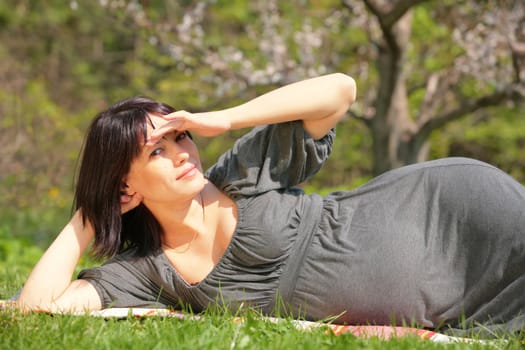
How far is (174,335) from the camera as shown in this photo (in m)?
2.01

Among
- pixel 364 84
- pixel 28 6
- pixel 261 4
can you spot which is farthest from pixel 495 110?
pixel 28 6

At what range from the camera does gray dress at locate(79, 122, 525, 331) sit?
229 cm

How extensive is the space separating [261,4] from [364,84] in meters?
1.83

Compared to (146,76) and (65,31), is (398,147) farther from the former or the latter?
(65,31)

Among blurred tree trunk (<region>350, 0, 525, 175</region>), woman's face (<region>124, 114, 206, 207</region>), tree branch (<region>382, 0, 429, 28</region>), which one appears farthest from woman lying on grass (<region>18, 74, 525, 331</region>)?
blurred tree trunk (<region>350, 0, 525, 175</region>)

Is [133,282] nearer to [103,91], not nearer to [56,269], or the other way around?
[56,269]

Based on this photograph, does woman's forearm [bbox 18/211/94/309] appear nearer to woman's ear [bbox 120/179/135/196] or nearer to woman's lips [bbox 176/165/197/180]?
woman's ear [bbox 120/179/135/196]

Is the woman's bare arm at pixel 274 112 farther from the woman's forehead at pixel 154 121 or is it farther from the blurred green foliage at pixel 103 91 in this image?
the blurred green foliage at pixel 103 91

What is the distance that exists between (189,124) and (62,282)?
2.44 ft

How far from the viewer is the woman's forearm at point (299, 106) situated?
240 centimetres

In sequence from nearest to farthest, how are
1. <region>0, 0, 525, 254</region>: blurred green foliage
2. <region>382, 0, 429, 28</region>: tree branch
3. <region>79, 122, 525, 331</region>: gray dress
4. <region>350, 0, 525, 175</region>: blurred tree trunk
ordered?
1. <region>79, 122, 525, 331</region>: gray dress
2. <region>382, 0, 429, 28</region>: tree branch
3. <region>350, 0, 525, 175</region>: blurred tree trunk
4. <region>0, 0, 525, 254</region>: blurred green foliage

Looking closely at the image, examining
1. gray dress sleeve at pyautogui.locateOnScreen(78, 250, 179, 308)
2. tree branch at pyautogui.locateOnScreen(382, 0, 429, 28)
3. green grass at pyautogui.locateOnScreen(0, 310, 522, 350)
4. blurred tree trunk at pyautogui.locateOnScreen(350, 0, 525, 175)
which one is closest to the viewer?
green grass at pyautogui.locateOnScreen(0, 310, 522, 350)

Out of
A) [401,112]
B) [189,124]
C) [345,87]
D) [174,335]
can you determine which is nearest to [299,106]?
[345,87]

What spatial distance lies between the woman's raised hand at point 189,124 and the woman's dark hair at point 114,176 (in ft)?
0.15
